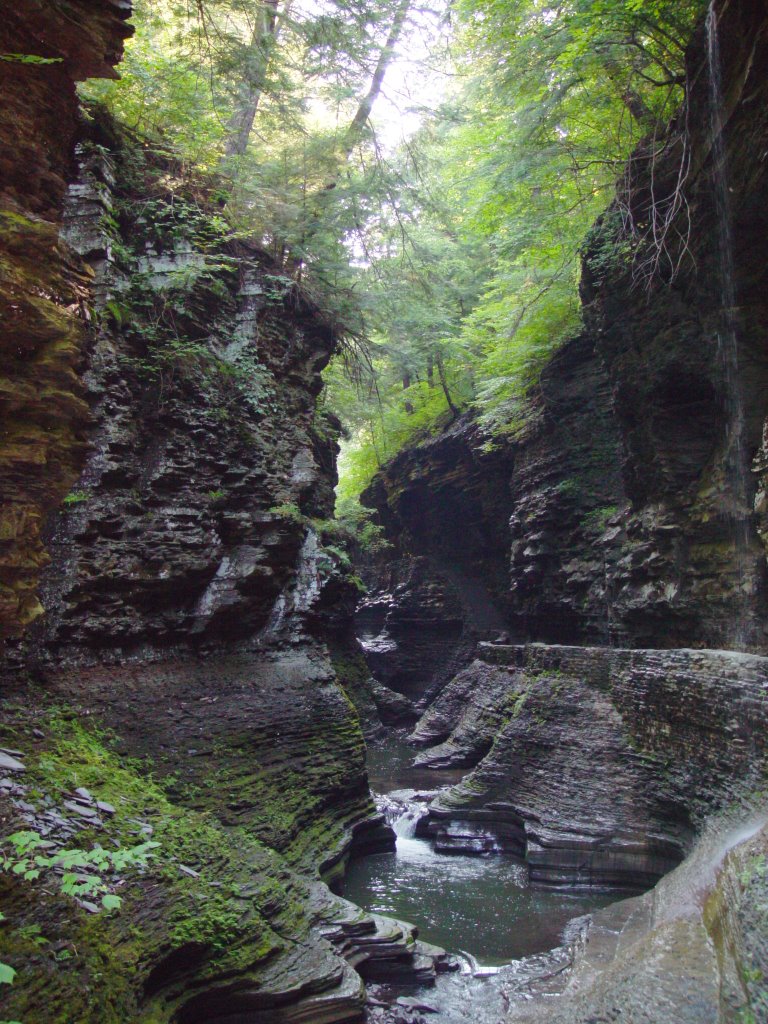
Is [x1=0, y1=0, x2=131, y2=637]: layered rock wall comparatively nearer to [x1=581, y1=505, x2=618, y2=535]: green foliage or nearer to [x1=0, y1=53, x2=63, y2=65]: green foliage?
[x1=0, y1=53, x2=63, y2=65]: green foliage

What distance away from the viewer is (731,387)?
11133mm

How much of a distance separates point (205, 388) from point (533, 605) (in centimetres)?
1103

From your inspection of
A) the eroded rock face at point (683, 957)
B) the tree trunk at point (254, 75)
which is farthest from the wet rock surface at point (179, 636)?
the tree trunk at point (254, 75)

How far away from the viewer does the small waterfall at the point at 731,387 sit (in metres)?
9.69

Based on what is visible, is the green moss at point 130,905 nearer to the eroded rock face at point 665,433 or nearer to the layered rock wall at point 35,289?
the layered rock wall at point 35,289

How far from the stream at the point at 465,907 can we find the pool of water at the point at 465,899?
13 mm

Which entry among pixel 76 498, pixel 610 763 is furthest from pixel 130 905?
pixel 610 763

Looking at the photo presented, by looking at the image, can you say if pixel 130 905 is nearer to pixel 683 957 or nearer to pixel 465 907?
pixel 683 957

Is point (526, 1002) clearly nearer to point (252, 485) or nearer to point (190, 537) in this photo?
point (190, 537)

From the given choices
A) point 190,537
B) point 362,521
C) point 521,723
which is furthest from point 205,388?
point 362,521

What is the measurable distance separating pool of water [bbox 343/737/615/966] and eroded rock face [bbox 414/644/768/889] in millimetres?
382

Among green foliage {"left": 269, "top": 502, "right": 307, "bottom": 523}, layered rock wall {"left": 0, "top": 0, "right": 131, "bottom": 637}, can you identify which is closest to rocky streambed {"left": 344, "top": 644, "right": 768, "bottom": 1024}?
layered rock wall {"left": 0, "top": 0, "right": 131, "bottom": 637}

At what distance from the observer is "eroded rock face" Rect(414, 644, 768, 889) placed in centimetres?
818

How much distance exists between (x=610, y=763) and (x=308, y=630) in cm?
545
